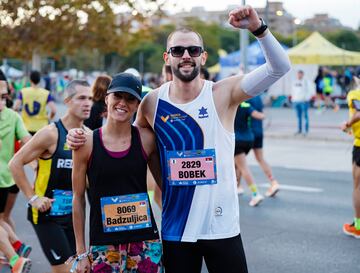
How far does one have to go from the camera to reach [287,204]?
33.1 ft

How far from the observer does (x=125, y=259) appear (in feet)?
12.4

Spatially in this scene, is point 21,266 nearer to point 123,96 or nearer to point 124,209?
point 124,209

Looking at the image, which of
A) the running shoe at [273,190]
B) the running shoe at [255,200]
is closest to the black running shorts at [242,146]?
the running shoe at [255,200]

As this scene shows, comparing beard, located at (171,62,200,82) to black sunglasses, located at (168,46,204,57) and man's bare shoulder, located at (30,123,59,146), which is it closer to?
black sunglasses, located at (168,46,204,57)

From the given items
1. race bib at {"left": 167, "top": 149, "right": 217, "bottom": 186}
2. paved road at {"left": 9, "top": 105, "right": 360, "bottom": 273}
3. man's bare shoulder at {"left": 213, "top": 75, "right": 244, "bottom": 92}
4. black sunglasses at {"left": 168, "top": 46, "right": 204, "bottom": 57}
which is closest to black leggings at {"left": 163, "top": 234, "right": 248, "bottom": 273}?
race bib at {"left": 167, "top": 149, "right": 217, "bottom": 186}

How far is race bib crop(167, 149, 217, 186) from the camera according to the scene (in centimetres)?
382

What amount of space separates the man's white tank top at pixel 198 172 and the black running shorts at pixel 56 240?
146 cm

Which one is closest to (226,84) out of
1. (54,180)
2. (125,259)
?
(125,259)

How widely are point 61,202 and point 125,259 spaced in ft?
4.75

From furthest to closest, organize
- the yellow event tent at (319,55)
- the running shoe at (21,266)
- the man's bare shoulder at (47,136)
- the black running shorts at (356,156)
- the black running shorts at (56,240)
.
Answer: the yellow event tent at (319,55) < the black running shorts at (356,156) < the running shoe at (21,266) < the black running shorts at (56,240) < the man's bare shoulder at (47,136)

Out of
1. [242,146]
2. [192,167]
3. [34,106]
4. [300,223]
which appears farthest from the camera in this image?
[34,106]

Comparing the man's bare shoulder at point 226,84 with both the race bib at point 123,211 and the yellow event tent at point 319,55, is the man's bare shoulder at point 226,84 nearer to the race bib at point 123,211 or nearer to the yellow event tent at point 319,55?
the race bib at point 123,211

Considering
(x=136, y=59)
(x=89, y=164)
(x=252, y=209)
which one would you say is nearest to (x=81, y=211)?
(x=89, y=164)

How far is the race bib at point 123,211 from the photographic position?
382cm
